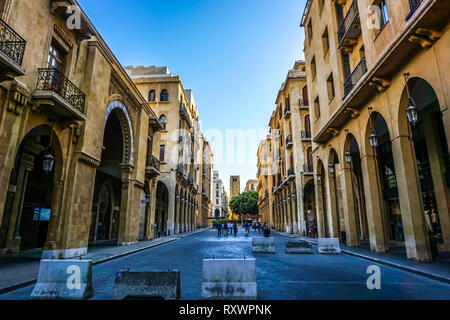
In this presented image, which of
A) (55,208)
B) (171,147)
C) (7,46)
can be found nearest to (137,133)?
(55,208)

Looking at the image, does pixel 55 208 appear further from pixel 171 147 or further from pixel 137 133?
pixel 171 147

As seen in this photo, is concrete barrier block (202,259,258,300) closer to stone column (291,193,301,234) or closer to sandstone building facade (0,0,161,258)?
sandstone building facade (0,0,161,258)

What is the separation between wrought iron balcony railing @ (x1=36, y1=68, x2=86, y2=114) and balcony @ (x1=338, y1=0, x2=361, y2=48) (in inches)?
531

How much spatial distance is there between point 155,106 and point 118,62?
17.6 m

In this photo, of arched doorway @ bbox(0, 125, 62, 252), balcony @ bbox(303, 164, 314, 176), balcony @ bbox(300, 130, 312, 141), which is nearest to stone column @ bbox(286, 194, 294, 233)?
balcony @ bbox(303, 164, 314, 176)

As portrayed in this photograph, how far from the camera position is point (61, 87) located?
10062mm

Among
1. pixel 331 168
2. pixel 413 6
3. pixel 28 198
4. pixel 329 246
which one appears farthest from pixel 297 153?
pixel 28 198

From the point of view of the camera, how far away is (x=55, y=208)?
10.2m

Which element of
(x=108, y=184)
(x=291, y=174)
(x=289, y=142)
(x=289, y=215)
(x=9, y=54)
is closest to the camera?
(x=9, y=54)

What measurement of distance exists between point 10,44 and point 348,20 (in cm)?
1525

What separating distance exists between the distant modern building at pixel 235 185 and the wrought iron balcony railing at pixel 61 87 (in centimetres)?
13328

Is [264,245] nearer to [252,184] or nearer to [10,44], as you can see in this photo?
[10,44]

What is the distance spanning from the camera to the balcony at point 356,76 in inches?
487
